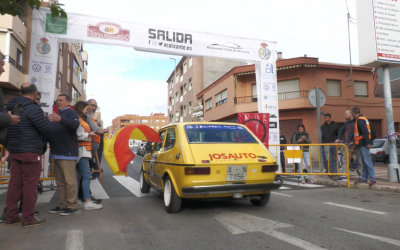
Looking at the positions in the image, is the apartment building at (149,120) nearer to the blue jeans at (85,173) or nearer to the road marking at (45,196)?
the road marking at (45,196)

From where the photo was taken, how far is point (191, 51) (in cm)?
1042

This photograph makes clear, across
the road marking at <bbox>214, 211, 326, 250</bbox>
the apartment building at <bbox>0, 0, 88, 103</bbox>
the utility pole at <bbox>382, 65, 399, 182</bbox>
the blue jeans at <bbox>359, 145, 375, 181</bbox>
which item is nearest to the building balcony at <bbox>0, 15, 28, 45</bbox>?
the apartment building at <bbox>0, 0, 88, 103</bbox>

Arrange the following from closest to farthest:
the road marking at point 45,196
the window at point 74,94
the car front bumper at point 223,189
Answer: the car front bumper at point 223,189
the road marking at point 45,196
the window at point 74,94

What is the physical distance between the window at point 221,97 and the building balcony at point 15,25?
52.1ft

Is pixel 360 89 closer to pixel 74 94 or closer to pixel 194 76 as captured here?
pixel 194 76

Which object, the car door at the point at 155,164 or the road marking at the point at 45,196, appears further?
the road marking at the point at 45,196

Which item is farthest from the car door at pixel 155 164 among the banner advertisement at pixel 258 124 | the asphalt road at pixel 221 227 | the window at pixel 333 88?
the window at pixel 333 88

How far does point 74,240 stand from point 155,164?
236 centimetres

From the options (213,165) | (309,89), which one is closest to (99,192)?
(213,165)

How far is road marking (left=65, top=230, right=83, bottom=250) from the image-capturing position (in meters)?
3.15

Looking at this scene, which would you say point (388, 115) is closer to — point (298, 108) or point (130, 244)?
point (130, 244)

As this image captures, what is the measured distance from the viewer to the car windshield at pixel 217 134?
4.77 meters

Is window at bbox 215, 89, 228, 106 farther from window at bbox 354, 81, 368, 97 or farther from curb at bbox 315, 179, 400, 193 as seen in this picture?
curb at bbox 315, 179, 400, 193

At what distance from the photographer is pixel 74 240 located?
3.38 metres
